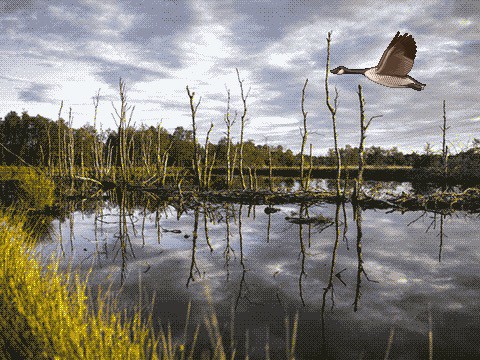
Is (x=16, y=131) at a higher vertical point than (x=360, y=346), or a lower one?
higher

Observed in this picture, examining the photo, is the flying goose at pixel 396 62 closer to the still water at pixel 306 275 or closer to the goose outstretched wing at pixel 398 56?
the goose outstretched wing at pixel 398 56

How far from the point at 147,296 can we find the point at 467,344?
3.56 m

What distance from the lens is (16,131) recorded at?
72.8m

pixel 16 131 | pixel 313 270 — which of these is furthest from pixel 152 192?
pixel 16 131

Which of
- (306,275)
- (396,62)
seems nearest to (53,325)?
(306,275)

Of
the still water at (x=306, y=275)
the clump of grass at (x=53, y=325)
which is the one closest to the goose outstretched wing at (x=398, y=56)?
the still water at (x=306, y=275)

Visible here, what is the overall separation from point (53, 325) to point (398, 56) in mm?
4190

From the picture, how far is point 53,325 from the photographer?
8.87 feet

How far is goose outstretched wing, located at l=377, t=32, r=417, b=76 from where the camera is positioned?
3684 mm

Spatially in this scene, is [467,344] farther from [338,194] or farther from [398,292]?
[338,194]

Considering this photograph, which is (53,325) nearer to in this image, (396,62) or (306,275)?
(306,275)

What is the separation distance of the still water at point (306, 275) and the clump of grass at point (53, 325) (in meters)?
0.42

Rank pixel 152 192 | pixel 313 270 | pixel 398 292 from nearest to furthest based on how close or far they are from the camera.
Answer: pixel 398 292
pixel 313 270
pixel 152 192

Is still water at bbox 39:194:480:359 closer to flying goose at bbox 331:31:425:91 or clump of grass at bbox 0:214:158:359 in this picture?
clump of grass at bbox 0:214:158:359
